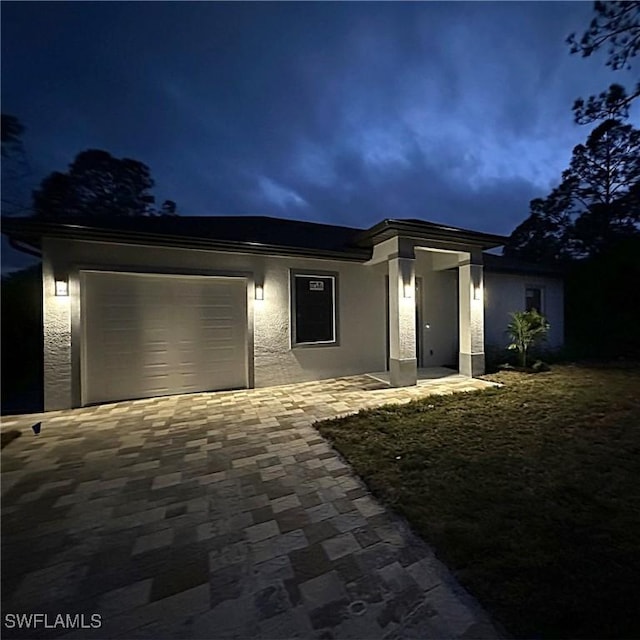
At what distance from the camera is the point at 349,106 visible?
33.0 ft

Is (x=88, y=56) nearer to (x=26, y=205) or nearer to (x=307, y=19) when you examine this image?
(x=26, y=205)

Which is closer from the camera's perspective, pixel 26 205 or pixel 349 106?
pixel 26 205

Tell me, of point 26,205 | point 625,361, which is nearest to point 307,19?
point 26,205

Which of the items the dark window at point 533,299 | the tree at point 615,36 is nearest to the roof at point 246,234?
the tree at point 615,36

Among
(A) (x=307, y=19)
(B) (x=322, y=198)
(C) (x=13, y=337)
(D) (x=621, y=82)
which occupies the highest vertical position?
(B) (x=322, y=198)

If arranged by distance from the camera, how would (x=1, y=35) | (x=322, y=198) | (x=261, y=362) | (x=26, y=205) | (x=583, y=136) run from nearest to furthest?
(x=1, y=35)
(x=26, y=205)
(x=261, y=362)
(x=583, y=136)
(x=322, y=198)

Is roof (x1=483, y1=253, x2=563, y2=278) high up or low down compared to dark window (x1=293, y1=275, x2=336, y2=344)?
up

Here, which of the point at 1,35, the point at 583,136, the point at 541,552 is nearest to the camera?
the point at 541,552

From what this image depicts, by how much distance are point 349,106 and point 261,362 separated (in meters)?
8.98

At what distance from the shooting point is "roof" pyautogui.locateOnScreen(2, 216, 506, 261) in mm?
5039

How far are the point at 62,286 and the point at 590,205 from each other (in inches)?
745

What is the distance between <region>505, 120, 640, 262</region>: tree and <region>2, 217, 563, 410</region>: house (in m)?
8.52

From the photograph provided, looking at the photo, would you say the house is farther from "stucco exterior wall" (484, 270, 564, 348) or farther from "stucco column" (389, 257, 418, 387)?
"stucco exterior wall" (484, 270, 564, 348)

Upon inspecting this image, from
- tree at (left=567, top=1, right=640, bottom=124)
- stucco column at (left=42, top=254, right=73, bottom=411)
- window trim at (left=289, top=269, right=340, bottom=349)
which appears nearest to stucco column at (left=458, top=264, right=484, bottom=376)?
window trim at (left=289, top=269, right=340, bottom=349)
